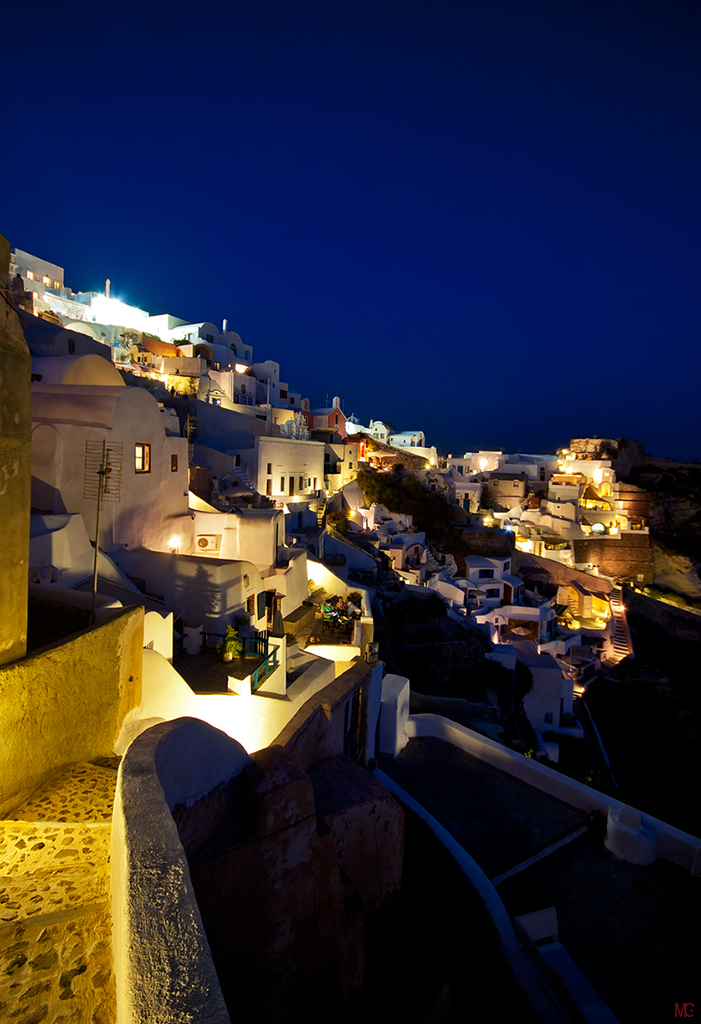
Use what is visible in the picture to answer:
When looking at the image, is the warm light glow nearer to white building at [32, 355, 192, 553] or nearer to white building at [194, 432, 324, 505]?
white building at [194, 432, 324, 505]

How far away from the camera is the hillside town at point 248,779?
2654mm

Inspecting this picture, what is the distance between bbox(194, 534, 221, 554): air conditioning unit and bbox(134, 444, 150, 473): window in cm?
284

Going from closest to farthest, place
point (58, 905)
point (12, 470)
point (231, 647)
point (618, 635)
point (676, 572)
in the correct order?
point (58, 905) < point (12, 470) < point (231, 647) < point (618, 635) < point (676, 572)

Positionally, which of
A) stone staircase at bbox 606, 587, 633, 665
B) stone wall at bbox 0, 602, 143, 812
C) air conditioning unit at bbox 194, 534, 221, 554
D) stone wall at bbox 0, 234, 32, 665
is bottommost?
stone staircase at bbox 606, 587, 633, 665

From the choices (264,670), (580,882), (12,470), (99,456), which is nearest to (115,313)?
(99,456)

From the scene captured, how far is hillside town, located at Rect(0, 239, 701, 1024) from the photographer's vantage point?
265cm

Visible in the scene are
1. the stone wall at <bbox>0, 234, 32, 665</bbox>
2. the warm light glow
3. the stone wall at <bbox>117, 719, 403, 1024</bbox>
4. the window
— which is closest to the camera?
the stone wall at <bbox>117, 719, 403, 1024</bbox>

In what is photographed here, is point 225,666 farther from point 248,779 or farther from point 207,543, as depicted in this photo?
point 248,779

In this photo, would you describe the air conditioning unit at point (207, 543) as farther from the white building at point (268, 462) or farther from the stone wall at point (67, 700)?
the white building at point (268, 462)

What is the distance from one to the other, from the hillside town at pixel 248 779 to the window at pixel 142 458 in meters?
0.07

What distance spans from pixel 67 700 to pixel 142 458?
8.54 metres

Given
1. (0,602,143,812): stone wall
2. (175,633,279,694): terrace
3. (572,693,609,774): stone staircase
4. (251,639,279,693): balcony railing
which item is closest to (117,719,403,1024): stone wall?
(0,602,143,812): stone wall

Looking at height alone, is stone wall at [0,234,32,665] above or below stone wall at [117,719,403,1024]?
above

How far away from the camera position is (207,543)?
1413 cm
